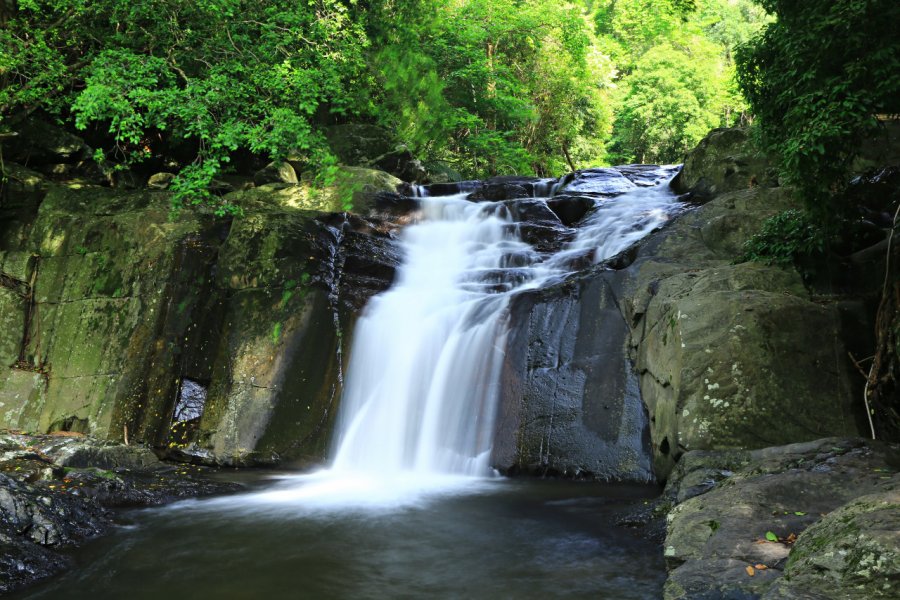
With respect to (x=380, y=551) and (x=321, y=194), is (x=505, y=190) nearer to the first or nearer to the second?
(x=321, y=194)

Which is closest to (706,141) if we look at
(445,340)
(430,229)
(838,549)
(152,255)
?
(430,229)

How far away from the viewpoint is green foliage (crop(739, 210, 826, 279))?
709 centimetres

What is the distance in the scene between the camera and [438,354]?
9.45 metres

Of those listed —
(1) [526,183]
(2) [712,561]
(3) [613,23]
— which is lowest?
(2) [712,561]

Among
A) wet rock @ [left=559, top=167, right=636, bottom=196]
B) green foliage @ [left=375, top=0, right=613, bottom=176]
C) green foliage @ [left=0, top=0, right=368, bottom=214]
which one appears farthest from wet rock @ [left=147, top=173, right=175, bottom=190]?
wet rock @ [left=559, top=167, right=636, bottom=196]

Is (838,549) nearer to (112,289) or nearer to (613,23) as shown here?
(112,289)

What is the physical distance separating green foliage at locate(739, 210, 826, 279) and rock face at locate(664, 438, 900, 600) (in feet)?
8.84

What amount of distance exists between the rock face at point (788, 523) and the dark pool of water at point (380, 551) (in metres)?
0.62

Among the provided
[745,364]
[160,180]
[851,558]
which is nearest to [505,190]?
[160,180]

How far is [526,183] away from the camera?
1539cm

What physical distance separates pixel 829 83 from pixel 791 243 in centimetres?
210

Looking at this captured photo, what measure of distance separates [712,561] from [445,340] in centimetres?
609

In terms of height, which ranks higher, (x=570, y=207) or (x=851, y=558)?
(x=570, y=207)

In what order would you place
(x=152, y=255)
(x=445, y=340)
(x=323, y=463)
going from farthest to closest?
(x=152, y=255), (x=445, y=340), (x=323, y=463)
